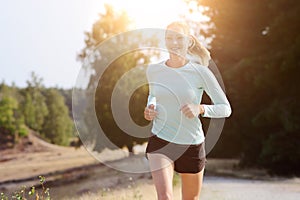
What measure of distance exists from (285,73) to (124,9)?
10519 mm

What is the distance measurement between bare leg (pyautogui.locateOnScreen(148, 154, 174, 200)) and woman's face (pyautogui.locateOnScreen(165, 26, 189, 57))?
82 cm

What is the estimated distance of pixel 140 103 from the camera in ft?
63.7

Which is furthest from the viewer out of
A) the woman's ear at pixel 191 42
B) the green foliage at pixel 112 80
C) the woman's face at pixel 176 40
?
the green foliage at pixel 112 80

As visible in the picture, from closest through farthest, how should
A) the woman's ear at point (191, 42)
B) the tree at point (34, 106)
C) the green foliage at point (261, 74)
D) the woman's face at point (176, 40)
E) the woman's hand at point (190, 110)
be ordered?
the woman's hand at point (190, 110) → the woman's face at point (176, 40) → the woman's ear at point (191, 42) → the green foliage at point (261, 74) → the tree at point (34, 106)

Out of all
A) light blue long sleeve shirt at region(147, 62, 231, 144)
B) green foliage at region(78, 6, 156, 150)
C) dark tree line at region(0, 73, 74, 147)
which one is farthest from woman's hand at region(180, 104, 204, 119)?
dark tree line at region(0, 73, 74, 147)

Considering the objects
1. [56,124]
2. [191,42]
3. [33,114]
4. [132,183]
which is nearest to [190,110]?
[191,42]

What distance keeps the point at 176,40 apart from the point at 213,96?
20.5 inches

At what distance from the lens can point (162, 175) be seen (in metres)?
3.64

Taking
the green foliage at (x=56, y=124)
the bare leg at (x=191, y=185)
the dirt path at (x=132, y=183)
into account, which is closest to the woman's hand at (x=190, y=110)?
the bare leg at (x=191, y=185)

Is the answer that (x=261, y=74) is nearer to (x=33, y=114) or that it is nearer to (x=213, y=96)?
(x=213, y=96)

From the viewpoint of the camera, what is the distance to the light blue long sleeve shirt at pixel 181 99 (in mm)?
3668

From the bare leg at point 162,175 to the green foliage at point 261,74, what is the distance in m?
11.6

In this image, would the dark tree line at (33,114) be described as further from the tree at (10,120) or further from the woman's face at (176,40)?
the woman's face at (176,40)

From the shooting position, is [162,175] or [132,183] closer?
[162,175]
